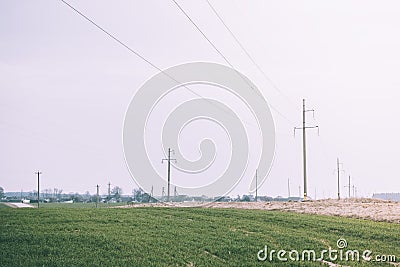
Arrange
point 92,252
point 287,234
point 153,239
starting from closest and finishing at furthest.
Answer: point 92,252 < point 153,239 < point 287,234

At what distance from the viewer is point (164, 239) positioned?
791 inches

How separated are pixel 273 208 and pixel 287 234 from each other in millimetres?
17741

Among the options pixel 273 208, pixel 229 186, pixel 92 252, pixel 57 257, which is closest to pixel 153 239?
pixel 92 252

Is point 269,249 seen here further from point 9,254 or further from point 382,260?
point 9,254

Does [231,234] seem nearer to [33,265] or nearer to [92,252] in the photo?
[92,252]

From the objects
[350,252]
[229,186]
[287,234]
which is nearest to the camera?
[350,252]

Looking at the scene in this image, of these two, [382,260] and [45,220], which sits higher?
[45,220]

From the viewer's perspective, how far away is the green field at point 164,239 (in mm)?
16500

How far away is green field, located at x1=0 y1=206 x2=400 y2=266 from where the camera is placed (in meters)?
16.5

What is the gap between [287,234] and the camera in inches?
943

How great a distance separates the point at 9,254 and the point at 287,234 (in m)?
12.4

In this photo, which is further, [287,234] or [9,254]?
[287,234]

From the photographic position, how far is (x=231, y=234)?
74.2 feet

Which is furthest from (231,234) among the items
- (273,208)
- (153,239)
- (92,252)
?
(273,208)
